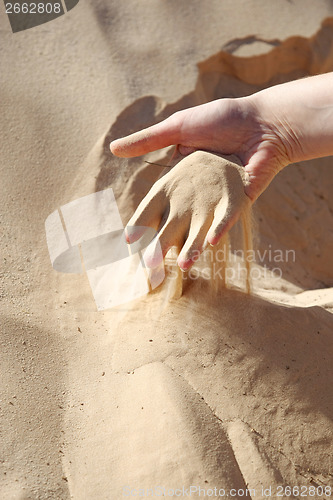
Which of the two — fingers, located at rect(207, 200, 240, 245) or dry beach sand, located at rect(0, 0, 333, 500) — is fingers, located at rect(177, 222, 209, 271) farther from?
dry beach sand, located at rect(0, 0, 333, 500)

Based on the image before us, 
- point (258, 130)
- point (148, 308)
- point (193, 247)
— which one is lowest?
point (148, 308)

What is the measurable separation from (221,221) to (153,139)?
46cm

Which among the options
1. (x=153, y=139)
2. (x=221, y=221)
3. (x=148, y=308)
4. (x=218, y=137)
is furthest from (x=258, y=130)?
(x=148, y=308)

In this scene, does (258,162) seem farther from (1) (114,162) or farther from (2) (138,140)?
(1) (114,162)

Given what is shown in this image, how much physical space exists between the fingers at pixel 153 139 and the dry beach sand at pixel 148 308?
45 cm

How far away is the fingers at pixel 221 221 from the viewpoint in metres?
1.54

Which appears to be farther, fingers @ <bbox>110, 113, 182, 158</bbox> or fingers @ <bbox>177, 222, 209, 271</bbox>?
fingers @ <bbox>110, 113, 182, 158</bbox>

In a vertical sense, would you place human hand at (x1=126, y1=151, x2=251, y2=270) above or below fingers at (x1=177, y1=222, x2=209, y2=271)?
above

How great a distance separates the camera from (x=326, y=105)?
187cm

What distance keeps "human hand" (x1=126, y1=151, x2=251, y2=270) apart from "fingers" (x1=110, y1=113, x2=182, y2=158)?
161 mm

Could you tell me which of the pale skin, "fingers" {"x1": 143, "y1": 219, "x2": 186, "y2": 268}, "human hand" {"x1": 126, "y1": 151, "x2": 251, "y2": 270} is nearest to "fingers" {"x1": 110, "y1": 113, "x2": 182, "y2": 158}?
the pale skin

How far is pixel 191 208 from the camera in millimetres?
1633

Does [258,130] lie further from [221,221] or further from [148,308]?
[148,308]

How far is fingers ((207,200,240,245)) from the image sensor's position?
154 cm
